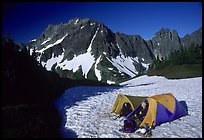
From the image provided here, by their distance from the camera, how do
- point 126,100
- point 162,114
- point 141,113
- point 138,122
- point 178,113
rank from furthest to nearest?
point 126,100 → point 178,113 → point 162,114 → point 141,113 → point 138,122

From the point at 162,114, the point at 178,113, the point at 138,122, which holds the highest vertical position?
the point at 162,114

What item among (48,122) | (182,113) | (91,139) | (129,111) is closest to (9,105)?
(48,122)

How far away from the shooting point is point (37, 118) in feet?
49.0

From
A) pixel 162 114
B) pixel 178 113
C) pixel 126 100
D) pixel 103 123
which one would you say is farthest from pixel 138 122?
pixel 178 113

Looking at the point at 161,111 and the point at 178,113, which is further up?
the point at 161,111

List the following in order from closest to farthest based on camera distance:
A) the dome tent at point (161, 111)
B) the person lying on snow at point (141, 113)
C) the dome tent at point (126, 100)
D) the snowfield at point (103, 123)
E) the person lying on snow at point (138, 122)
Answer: the snowfield at point (103, 123), the person lying on snow at point (138, 122), the dome tent at point (161, 111), the person lying on snow at point (141, 113), the dome tent at point (126, 100)

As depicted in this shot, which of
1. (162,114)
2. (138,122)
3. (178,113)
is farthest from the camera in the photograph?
(178,113)

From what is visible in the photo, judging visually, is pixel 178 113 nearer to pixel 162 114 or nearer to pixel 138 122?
pixel 162 114

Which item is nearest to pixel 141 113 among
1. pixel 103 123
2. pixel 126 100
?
pixel 103 123

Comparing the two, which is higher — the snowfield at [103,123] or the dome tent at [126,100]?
the dome tent at [126,100]

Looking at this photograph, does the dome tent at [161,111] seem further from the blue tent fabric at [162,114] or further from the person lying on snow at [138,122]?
the person lying on snow at [138,122]

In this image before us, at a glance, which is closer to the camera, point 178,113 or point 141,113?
point 141,113

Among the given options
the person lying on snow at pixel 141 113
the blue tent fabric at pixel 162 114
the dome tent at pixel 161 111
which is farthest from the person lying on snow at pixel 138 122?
the blue tent fabric at pixel 162 114

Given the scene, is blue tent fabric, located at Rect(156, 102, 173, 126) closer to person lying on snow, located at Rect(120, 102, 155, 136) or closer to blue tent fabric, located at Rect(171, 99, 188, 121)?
blue tent fabric, located at Rect(171, 99, 188, 121)
